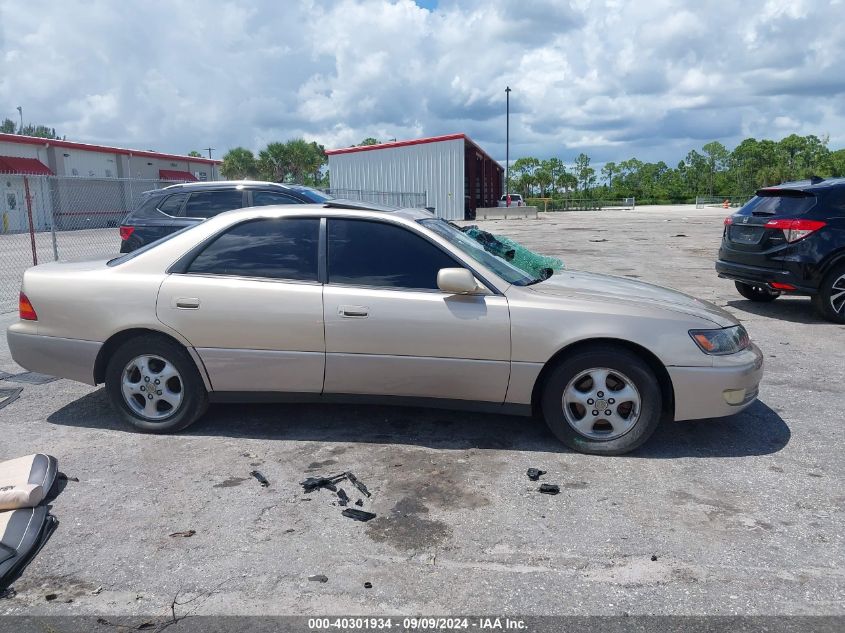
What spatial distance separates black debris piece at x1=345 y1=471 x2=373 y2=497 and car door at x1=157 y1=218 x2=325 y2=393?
2.37 ft

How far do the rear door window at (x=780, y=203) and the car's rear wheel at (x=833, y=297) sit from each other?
2.79 ft

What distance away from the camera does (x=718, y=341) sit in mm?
4230

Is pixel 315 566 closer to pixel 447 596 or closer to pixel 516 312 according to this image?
pixel 447 596

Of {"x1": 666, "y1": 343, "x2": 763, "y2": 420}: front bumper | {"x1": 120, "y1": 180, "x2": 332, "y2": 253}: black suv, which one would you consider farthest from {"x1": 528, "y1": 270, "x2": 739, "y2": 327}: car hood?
{"x1": 120, "y1": 180, "x2": 332, "y2": 253}: black suv

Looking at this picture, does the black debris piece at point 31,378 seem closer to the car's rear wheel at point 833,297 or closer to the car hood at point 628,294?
the car hood at point 628,294

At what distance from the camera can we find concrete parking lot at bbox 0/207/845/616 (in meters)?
2.88

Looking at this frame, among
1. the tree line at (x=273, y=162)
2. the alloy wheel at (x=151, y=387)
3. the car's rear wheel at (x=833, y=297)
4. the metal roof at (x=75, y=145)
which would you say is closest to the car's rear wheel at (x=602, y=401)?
the alloy wheel at (x=151, y=387)

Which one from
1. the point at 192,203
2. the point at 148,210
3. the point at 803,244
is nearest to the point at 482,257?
the point at 803,244

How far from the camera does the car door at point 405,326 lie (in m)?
4.23

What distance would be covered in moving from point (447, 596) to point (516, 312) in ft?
6.09

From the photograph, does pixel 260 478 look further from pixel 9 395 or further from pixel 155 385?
pixel 9 395

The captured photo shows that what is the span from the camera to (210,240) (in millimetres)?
4645

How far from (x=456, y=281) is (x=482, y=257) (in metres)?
0.57

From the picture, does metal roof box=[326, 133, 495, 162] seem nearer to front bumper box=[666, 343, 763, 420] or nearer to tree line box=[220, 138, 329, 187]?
tree line box=[220, 138, 329, 187]
